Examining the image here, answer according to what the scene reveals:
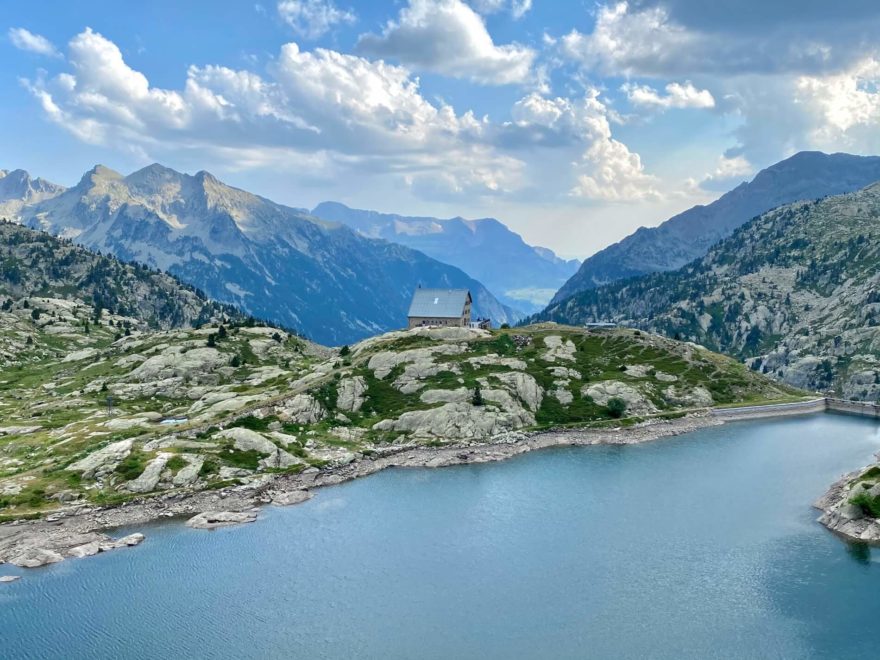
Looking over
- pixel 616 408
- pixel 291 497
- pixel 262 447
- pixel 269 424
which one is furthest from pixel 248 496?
pixel 616 408

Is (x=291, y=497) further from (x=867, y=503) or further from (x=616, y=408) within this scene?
(x=867, y=503)

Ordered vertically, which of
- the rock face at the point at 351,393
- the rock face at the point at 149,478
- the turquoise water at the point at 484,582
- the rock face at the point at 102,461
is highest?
the rock face at the point at 351,393

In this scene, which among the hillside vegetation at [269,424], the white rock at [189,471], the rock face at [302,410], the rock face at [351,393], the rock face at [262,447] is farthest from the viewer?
the rock face at [351,393]

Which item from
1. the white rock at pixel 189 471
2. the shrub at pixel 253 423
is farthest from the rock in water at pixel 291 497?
the shrub at pixel 253 423

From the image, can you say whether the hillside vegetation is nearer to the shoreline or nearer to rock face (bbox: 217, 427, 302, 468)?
rock face (bbox: 217, 427, 302, 468)

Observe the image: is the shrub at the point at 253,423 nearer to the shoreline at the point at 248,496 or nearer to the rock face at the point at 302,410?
the rock face at the point at 302,410

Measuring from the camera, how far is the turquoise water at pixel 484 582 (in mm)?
79125

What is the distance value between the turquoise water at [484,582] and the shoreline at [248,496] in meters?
4.75

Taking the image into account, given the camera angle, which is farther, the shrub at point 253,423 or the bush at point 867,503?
the shrub at point 253,423

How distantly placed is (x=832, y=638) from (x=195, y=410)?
151m

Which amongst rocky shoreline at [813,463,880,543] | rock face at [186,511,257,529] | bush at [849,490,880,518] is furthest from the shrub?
bush at [849,490,880,518]

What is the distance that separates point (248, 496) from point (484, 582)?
55931 mm

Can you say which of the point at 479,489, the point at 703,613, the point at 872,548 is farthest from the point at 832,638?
the point at 479,489

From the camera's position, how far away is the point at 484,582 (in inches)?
3713
